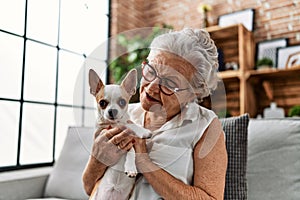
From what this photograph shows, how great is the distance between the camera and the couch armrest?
1598mm

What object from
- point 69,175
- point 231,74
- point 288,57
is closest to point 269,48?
point 288,57

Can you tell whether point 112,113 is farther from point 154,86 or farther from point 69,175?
point 69,175

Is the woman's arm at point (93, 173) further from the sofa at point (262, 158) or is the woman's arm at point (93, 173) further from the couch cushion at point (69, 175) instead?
the couch cushion at point (69, 175)

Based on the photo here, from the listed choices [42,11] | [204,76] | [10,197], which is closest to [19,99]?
[42,11]

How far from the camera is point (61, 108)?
8.15 feet

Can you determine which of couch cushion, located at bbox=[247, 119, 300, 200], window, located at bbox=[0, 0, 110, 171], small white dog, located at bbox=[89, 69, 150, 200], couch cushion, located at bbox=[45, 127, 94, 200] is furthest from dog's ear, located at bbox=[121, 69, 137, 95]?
window, located at bbox=[0, 0, 110, 171]

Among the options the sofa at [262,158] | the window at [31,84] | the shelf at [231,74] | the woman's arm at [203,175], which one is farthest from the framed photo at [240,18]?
the woman's arm at [203,175]

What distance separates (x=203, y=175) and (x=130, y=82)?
355 mm

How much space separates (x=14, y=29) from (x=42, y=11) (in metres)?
0.25

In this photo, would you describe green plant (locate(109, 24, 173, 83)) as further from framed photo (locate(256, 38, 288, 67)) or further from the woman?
framed photo (locate(256, 38, 288, 67))

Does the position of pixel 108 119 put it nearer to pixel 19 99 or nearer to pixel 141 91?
pixel 141 91

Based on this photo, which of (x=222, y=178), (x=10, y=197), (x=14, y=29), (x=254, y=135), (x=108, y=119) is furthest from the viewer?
(x=14, y=29)

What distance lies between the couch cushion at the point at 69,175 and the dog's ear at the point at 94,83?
0.95 metres

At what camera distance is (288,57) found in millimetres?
2535
